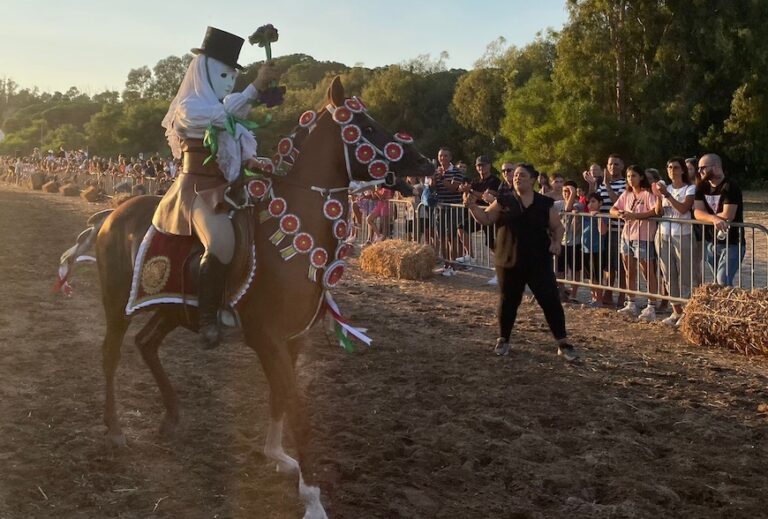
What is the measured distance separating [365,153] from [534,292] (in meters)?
3.58

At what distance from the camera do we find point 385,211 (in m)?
16.5

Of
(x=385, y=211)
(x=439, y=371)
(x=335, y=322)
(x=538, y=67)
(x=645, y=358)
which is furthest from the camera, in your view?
(x=538, y=67)

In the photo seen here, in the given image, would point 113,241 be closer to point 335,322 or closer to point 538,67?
point 335,322

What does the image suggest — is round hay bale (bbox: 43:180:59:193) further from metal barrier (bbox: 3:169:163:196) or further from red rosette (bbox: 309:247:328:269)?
red rosette (bbox: 309:247:328:269)

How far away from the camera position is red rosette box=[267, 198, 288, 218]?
5059 mm

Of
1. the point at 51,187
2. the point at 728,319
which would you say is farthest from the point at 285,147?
the point at 51,187

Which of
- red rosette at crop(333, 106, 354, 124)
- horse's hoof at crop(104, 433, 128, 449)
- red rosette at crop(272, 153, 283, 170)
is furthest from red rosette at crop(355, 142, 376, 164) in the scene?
horse's hoof at crop(104, 433, 128, 449)

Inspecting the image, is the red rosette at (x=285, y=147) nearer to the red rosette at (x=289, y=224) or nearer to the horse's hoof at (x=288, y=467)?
the red rosette at (x=289, y=224)

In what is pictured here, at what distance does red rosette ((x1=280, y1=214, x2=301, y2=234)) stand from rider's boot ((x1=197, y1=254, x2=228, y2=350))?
1.47ft

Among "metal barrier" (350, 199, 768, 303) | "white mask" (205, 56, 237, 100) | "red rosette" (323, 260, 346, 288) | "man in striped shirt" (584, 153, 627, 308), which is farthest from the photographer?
"man in striped shirt" (584, 153, 627, 308)

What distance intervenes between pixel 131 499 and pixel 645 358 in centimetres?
559

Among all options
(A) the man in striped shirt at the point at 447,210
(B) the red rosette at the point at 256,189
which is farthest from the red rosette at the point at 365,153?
(A) the man in striped shirt at the point at 447,210

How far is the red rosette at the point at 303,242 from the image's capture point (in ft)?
16.3

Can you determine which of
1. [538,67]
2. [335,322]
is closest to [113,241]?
[335,322]
